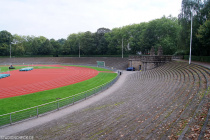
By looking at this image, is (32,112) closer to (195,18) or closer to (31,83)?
(31,83)

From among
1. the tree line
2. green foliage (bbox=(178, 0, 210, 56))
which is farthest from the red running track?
the tree line

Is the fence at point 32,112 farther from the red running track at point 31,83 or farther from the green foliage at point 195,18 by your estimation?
A: the green foliage at point 195,18

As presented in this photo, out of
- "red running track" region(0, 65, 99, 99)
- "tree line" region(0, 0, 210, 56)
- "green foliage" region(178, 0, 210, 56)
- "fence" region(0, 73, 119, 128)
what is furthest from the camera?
"tree line" region(0, 0, 210, 56)

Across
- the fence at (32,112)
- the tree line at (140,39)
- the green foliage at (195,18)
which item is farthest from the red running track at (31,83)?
the tree line at (140,39)

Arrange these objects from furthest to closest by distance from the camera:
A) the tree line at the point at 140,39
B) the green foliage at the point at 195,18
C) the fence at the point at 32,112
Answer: the tree line at the point at 140,39 < the green foliage at the point at 195,18 < the fence at the point at 32,112

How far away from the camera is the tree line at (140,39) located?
28847 millimetres

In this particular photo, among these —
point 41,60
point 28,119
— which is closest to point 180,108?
point 28,119

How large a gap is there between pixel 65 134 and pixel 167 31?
170ft

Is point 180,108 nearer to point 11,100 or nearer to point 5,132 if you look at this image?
point 5,132

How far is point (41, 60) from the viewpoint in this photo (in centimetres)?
7844

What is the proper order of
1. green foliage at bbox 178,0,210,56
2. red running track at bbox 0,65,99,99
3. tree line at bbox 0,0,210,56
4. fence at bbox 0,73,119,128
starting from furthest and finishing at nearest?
tree line at bbox 0,0,210,56 → green foliage at bbox 178,0,210,56 → red running track at bbox 0,65,99,99 → fence at bbox 0,73,119,128

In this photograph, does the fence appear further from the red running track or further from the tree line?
the tree line

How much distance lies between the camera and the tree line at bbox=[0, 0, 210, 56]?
28.8m

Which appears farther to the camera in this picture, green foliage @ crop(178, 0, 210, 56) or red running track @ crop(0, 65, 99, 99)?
green foliage @ crop(178, 0, 210, 56)
